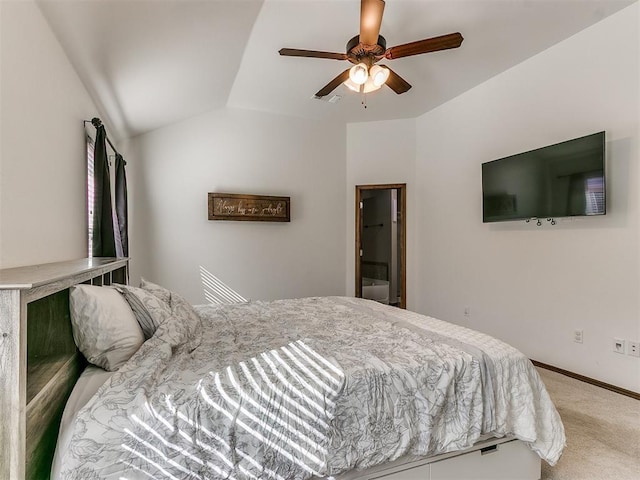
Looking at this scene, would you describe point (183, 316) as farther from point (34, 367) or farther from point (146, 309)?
point (34, 367)

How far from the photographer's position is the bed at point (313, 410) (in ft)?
3.70

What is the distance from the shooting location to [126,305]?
5.50 feet

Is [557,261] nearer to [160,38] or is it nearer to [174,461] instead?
[174,461]

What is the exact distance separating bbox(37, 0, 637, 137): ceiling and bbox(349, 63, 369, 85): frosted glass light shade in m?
0.47

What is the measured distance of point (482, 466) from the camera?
5.24 ft

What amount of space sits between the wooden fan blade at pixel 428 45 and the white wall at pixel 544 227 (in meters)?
1.52

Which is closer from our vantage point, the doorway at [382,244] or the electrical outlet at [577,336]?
the electrical outlet at [577,336]

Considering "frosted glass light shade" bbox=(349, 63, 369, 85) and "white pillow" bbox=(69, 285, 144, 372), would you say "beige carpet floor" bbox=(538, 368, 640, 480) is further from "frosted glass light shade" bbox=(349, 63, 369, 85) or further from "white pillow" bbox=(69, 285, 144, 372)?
"frosted glass light shade" bbox=(349, 63, 369, 85)

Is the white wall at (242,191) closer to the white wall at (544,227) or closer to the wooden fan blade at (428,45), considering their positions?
the white wall at (544,227)

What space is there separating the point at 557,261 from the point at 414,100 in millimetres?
2443

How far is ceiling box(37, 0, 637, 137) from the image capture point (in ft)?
7.41

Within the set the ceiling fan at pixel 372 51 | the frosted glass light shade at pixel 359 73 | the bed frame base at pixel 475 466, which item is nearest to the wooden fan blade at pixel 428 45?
the ceiling fan at pixel 372 51

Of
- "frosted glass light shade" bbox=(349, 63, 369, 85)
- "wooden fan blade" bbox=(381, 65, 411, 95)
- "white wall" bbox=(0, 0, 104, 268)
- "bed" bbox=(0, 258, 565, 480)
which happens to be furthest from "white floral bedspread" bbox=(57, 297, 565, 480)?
"wooden fan blade" bbox=(381, 65, 411, 95)

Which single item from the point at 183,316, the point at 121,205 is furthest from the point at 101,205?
the point at 183,316
